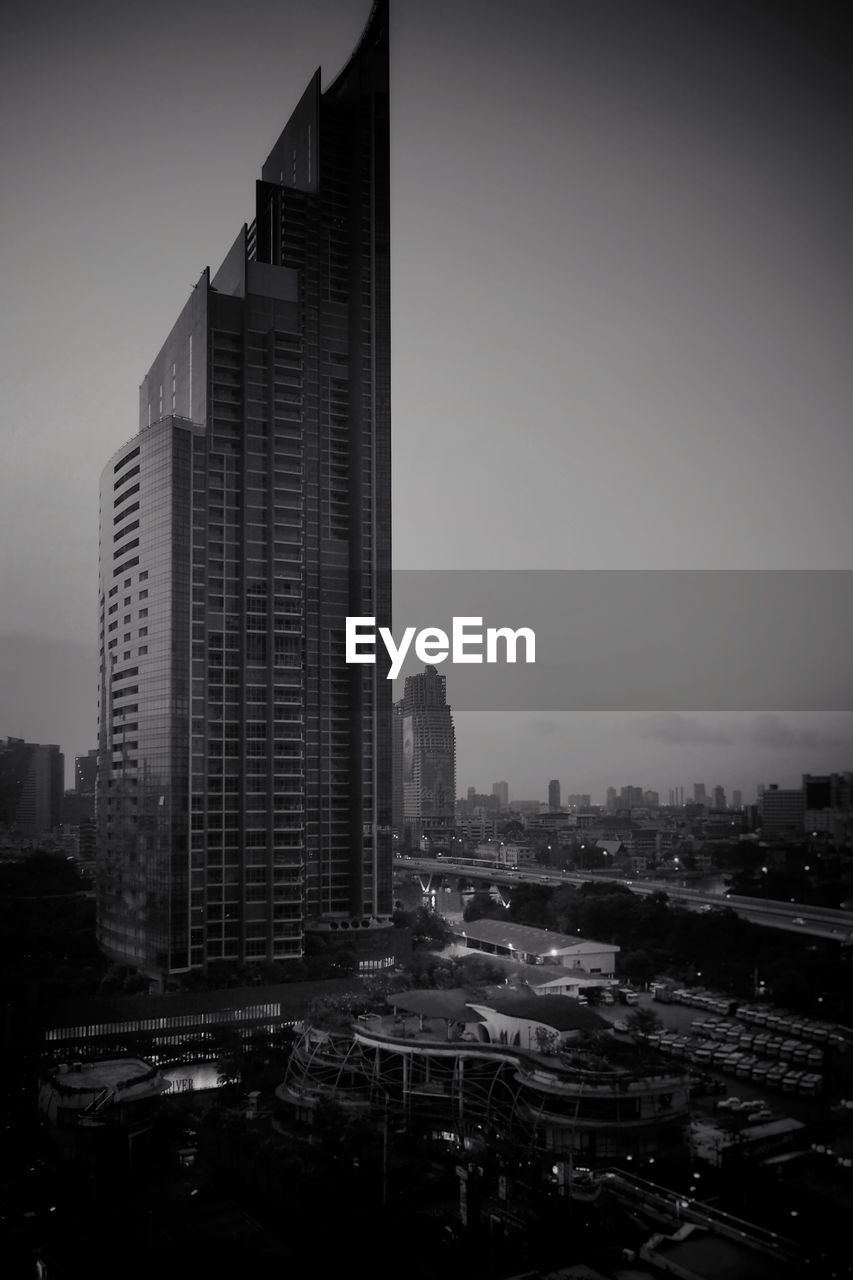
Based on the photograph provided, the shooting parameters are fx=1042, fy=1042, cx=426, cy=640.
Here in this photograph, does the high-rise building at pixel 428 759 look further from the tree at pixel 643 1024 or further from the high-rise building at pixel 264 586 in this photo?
the tree at pixel 643 1024

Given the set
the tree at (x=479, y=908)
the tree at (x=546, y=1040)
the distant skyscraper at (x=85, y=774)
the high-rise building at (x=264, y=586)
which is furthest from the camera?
the tree at (x=479, y=908)

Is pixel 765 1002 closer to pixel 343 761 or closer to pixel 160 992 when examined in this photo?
pixel 343 761

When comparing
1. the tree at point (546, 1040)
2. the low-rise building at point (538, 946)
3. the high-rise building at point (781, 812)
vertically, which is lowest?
the low-rise building at point (538, 946)

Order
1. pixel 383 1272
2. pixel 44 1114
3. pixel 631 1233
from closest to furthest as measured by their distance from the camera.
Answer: pixel 383 1272 → pixel 631 1233 → pixel 44 1114

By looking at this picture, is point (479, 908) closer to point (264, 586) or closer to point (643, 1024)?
point (264, 586)

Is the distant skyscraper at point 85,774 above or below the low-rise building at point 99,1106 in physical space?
above

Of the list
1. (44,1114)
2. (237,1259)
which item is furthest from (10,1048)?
(237,1259)

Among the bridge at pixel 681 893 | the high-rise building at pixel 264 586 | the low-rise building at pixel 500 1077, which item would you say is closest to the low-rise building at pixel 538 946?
the bridge at pixel 681 893
